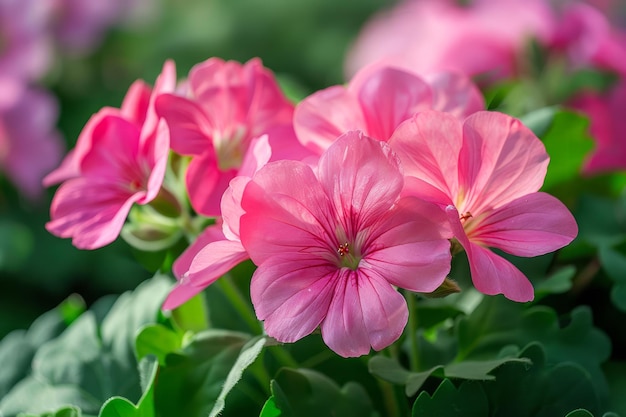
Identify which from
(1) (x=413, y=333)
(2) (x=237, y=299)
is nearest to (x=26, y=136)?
(2) (x=237, y=299)

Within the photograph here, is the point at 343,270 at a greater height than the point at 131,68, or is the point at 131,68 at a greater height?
the point at 343,270

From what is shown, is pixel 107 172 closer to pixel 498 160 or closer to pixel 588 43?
pixel 498 160

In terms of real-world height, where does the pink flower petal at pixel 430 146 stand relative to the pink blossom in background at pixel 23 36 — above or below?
above

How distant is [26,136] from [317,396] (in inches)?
32.8

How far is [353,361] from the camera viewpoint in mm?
620

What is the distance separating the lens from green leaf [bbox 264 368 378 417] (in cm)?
55

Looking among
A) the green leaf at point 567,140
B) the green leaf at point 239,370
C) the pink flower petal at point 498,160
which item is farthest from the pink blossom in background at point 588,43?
the green leaf at point 239,370

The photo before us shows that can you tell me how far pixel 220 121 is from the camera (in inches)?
23.5

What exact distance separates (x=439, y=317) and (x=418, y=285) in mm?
170

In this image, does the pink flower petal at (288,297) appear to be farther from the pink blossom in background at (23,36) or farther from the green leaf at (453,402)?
the pink blossom in background at (23,36)

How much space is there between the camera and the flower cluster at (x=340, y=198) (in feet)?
1.50

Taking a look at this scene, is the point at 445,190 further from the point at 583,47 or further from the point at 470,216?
the point at 583,47

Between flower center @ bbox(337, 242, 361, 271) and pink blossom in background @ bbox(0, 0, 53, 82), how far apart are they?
0.95 m

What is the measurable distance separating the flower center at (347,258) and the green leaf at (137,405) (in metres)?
0.14
